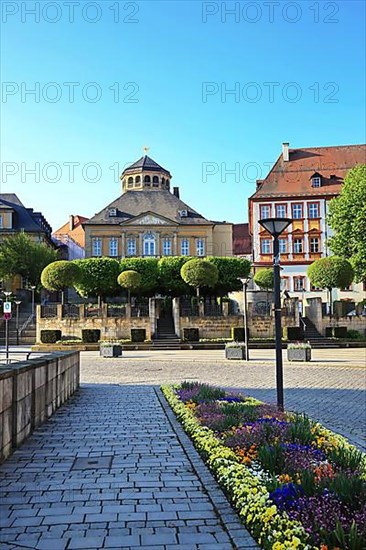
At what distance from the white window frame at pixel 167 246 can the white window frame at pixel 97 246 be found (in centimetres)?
716

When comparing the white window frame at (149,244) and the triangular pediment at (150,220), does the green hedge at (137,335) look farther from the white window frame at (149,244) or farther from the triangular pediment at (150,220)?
the triangular pediment at (150,220)

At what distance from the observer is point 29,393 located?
26.9 ft

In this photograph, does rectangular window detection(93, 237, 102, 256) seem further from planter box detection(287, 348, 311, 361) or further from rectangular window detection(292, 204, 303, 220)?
planter box detection(287, 348, 311, 361)

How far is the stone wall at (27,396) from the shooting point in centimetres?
675

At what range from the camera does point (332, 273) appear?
38906mm

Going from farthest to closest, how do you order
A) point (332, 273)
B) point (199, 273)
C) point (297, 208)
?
point (297, 208) → point (199, 273) → point (332, 273)

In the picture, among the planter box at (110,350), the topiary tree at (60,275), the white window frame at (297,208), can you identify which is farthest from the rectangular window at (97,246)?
the planter box at (110,350)

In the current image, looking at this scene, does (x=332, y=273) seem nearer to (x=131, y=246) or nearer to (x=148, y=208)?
(x=131, y=246)

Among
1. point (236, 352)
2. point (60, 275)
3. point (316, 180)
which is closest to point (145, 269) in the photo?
point (60, 275)

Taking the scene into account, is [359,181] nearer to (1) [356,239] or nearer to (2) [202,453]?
(1) [356,239]

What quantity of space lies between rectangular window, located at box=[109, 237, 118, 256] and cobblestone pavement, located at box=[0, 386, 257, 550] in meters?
56.5

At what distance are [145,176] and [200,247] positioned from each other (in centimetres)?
1839

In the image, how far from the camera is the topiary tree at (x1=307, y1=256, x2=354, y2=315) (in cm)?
3894

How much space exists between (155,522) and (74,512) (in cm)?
73
